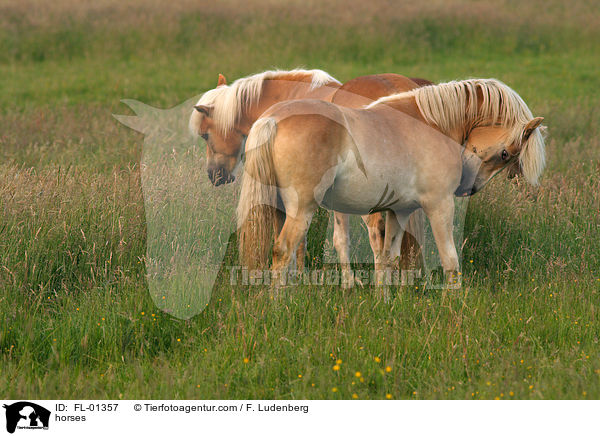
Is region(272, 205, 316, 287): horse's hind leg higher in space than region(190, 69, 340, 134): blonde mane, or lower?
lower

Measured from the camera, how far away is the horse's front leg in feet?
15.4

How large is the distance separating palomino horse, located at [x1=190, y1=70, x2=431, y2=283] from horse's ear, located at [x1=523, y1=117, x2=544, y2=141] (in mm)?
1315

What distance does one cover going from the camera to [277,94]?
19.8 feet

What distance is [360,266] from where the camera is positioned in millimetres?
5684

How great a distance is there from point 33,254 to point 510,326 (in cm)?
359

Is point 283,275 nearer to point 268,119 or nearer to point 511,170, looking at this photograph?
point 268,119

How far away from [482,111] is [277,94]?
202 centimetres

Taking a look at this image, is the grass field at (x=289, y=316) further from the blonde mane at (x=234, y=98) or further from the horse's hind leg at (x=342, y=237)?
the blonde mane at (x=234, y=98)

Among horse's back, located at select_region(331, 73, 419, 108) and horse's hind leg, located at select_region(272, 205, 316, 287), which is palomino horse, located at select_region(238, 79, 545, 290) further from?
horse's back, located at select_region(331, 73, 419, 108)

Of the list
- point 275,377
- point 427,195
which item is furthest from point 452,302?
point 275,377

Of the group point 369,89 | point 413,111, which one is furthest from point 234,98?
point 413,111

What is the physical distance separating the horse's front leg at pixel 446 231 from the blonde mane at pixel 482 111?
24.2 inches
